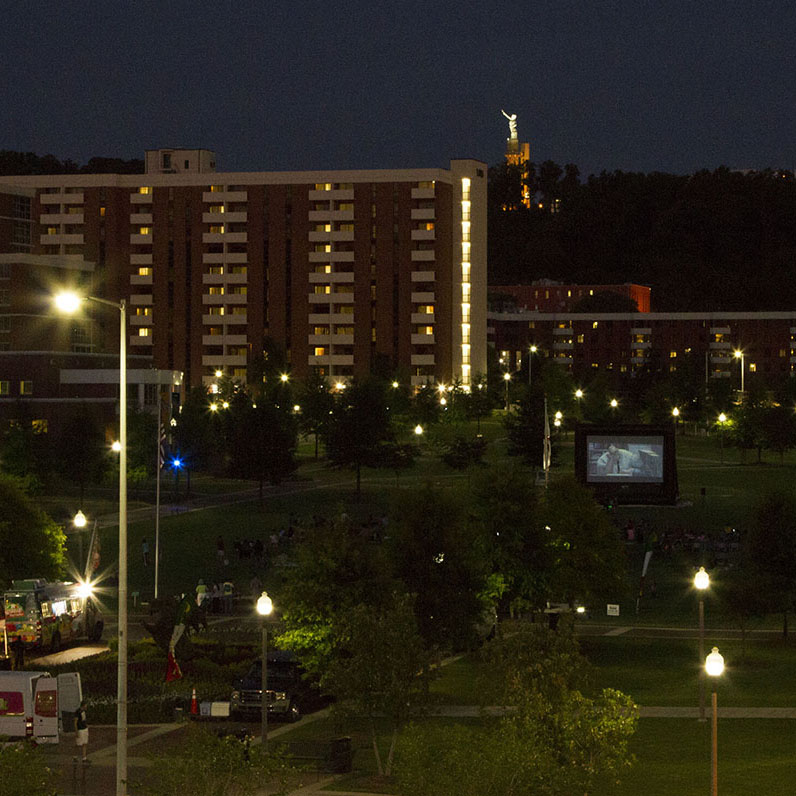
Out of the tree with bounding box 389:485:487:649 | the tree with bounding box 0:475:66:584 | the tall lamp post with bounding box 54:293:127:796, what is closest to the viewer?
the tall lamp post with bounding box 54:293:127:796

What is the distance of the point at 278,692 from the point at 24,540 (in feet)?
56.8

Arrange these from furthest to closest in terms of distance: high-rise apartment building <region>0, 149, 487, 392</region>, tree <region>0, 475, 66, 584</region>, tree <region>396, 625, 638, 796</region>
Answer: high-rise apartment building <region>0, 149, 487, 392</region>
tree <region>0, 475, 66, 584</region>
tree <region>396, 625, 638, 796</region>

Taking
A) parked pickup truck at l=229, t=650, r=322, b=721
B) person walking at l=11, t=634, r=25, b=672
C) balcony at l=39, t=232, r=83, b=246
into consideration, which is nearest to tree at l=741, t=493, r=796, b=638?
parked pickup truck at l=229, t=650, r=322, b=721

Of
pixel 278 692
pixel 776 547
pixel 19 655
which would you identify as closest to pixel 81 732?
pixel 278 692

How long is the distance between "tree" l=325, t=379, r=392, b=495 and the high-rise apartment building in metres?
61.4

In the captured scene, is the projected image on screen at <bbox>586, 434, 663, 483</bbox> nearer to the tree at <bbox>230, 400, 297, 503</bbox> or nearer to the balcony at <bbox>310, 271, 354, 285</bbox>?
the tree at <bbox>230, 400, 297, 503</bbox>

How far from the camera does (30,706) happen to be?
31.1 m

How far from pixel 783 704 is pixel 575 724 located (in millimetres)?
14204

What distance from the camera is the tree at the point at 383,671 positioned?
2969 centimetres

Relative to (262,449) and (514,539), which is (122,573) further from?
(262,449)

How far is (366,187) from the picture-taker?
158750mm

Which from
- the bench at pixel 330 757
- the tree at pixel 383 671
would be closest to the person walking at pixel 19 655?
the bench at pixel 330 757

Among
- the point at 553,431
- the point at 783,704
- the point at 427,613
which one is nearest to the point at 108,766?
the point at 427,613

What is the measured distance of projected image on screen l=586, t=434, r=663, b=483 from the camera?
81688 millimetres
